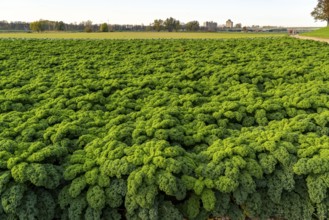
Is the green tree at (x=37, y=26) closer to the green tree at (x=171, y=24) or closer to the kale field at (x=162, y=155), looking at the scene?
the green tree at (x=171, y=24)

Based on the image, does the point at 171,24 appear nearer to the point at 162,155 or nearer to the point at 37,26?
the point at 37,26

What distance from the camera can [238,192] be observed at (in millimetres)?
3596

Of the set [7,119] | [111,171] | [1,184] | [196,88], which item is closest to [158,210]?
[111,171]

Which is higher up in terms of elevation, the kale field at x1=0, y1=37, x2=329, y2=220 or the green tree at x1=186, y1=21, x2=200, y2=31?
the kale field at x1=0, y1=37, x2=329, y2=220

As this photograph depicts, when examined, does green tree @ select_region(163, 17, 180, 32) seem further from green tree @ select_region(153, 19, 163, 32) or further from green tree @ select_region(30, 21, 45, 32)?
green tree @ select_region(30, 21, 45, 32)

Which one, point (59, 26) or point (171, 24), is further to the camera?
point (59, 26)

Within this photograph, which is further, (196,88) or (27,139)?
(196,88)

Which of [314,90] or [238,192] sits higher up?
[314,90]

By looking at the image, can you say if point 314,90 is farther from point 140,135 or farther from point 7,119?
point 7,119

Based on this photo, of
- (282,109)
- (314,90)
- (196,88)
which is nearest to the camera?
(282,109)

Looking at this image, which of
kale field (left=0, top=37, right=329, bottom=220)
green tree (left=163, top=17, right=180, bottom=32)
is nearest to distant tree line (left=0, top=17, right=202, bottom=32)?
green tree (left=163, top=17, right=180, bottom=32)

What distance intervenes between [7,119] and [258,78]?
5483mm

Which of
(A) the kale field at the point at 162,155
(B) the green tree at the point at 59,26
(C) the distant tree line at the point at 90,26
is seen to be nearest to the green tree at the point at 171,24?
(C) the distant tree line at the point at 90,26

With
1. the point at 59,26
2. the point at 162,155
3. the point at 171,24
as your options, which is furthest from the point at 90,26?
the point at 162,155
